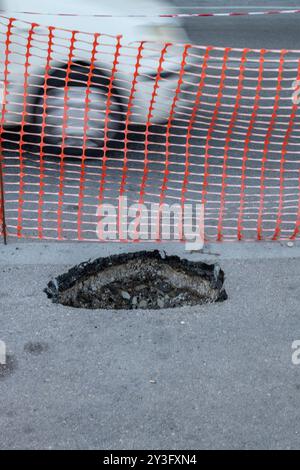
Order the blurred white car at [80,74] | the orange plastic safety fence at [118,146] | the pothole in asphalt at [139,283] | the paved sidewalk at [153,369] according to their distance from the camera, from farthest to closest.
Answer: the blurred white car at [80,74], the orange plastic safety fence at [118,146], the pothole in asphalt at [139,283], the paved sidewalk at [153,369]

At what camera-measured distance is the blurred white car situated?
671cm

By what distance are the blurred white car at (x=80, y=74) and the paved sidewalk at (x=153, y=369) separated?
7.28ft

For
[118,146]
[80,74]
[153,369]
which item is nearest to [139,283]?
[153,369]

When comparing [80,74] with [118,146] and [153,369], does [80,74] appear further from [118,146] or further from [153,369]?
[153,369]

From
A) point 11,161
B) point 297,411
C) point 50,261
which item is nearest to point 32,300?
point 50,261

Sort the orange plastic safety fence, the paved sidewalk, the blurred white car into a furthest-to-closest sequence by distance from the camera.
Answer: the blurred white car
the orange plastic safety fence
the paved sidewalk

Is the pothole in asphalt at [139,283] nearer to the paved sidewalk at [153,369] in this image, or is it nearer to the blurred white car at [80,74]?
the paved sidewalk at [153,369]

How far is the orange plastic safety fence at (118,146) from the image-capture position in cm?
598

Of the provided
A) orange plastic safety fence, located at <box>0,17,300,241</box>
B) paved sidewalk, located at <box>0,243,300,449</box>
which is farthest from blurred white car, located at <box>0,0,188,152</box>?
paved sidewalk, located at <box>0,243,300,449</box>

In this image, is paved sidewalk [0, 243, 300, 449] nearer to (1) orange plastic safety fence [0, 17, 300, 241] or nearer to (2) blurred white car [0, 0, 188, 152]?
(1) orange plastic safety fence [0, 17, 300, 241]

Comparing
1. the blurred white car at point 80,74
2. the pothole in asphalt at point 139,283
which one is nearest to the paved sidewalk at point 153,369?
the pothole in asphalt at point 139,283

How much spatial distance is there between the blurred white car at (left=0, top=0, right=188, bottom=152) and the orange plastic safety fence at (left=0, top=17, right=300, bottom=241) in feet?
0.04

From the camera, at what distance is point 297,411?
3842 millimetres
